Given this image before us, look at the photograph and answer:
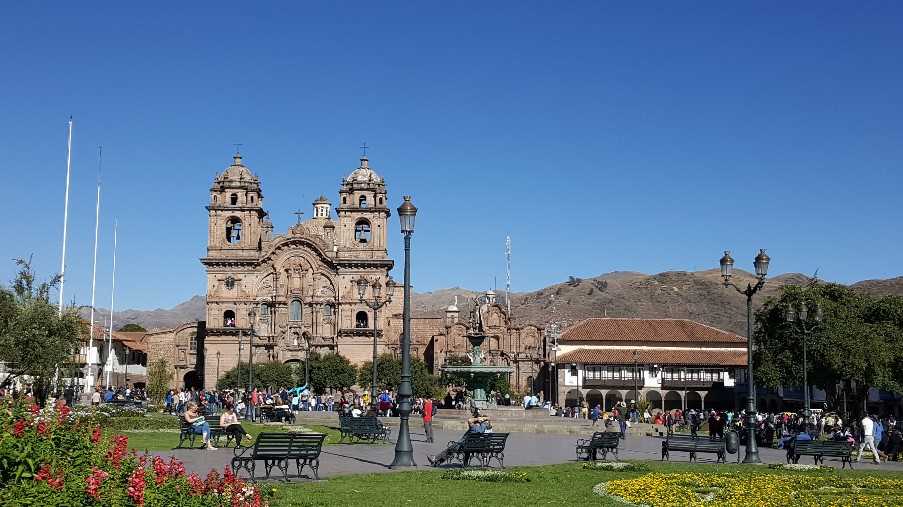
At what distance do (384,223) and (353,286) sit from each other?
576 centimetres

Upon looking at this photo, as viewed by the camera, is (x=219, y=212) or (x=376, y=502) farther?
(x=219, y=212)

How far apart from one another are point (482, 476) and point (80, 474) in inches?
360

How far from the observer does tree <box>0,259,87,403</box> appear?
111ft

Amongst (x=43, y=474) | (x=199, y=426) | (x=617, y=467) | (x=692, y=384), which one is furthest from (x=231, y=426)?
(x=692, y=384)

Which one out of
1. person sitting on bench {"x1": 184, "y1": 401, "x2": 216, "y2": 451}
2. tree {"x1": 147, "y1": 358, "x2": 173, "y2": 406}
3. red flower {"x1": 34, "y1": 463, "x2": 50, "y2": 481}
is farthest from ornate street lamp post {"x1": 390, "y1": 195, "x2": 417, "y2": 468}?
tree {"x1": 147, "y1": 358, "x2": 173, "y2": 406}

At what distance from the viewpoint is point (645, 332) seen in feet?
283

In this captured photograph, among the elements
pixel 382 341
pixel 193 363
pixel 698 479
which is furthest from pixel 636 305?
pixel 698 479

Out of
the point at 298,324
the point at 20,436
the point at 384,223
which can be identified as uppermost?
the point at 384,223

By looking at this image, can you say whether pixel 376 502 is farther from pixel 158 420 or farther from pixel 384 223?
pixel 384 223

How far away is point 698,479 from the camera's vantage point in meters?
18.5

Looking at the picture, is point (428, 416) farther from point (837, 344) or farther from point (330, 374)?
point (330, 374)

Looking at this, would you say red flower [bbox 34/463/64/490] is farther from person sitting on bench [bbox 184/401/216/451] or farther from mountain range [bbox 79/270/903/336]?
mountain range [bbox 79/270/903/336]

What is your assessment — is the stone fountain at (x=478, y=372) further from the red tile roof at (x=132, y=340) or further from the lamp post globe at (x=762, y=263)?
the red tile roof at (x=132, y=340)

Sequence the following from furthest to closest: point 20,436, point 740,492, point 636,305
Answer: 1. point 636,305
2. point 740,492
3. point 20,436
